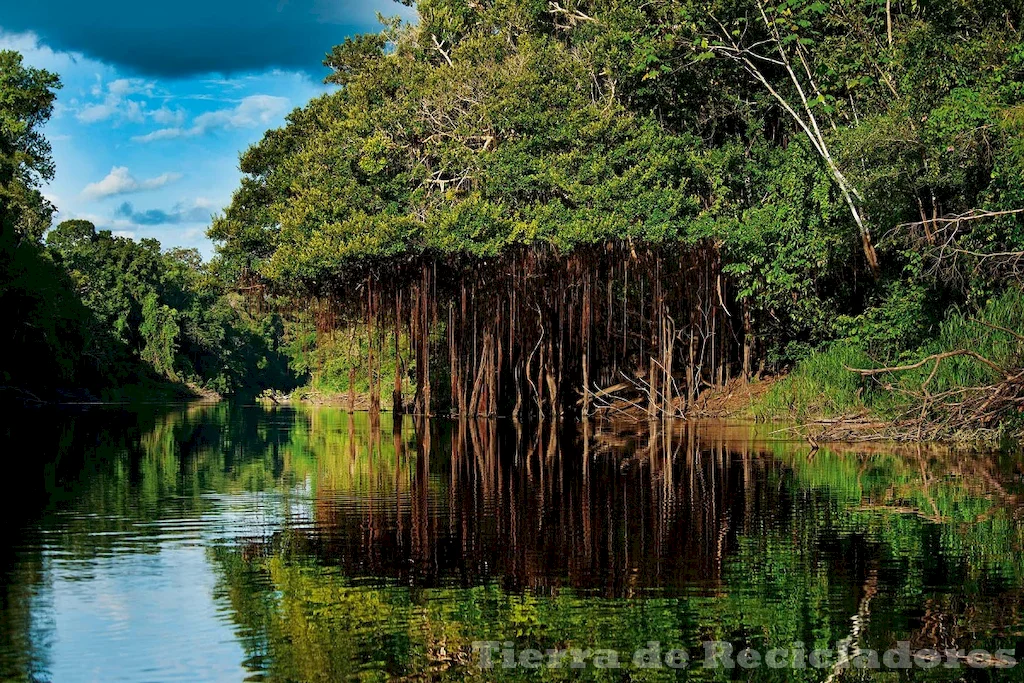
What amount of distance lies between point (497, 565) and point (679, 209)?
17.0 m

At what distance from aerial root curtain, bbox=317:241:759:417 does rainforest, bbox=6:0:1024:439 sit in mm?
92

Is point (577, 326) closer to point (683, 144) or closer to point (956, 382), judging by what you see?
point (683, 144)

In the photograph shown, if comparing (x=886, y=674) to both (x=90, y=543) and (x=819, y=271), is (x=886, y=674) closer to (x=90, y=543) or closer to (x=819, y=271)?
(x=90, y=543)

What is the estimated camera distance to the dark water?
5883 millimetres

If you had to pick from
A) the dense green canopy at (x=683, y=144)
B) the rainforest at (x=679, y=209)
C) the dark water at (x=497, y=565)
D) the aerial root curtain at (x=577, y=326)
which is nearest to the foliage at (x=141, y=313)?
the rainforest at (x=679, y=209)

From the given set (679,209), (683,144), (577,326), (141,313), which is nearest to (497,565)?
(679,209)

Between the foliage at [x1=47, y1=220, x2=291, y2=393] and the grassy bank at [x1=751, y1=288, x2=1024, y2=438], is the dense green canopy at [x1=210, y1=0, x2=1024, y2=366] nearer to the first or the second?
the grassy bank at [x1=751, y1=288, x2=1024, y2=438]

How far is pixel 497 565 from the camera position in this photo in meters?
7.96

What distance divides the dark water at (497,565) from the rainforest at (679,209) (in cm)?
501

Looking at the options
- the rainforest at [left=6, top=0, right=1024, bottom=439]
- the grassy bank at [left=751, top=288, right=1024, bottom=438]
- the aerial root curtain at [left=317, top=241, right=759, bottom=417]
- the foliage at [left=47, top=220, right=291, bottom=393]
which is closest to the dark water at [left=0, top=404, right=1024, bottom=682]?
the grassy bank at [left=751, top=288, right=1024, bottom=438]

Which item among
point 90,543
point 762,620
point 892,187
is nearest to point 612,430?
point 892,187

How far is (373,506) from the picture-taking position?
1095cm

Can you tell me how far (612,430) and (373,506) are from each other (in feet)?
38.3

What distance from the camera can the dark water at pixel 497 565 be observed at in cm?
588
